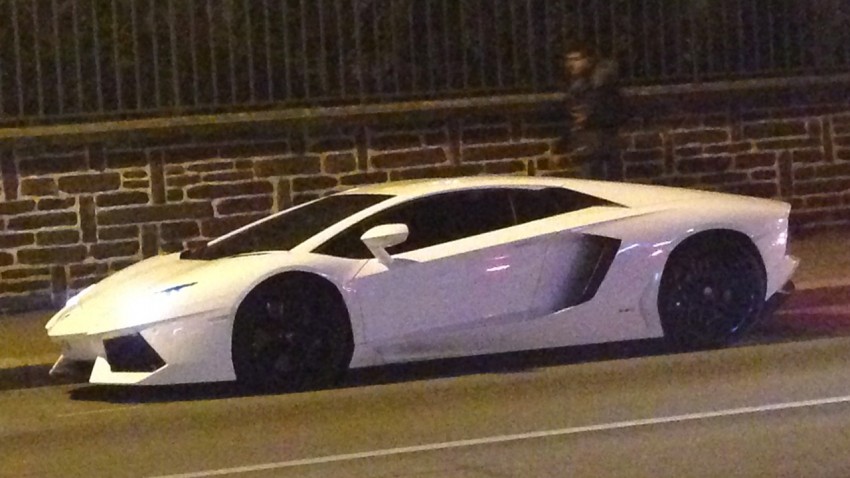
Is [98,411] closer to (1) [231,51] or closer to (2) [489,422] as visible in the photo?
(2) [489,422]

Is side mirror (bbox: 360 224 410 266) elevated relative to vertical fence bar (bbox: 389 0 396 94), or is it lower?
lower

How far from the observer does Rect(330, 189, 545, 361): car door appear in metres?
10.0

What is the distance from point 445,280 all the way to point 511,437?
2.17m

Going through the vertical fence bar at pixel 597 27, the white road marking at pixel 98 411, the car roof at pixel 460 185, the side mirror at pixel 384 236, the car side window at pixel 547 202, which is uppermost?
the vertical fence bar at pixel 597 27

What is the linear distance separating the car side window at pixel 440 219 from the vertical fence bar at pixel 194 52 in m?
5.07

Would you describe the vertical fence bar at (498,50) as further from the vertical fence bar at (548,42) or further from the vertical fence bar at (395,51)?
the vertical fence bar at (395,51)

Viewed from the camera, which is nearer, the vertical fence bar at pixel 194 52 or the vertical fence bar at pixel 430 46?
the vertical fence bar at pixel 194 52

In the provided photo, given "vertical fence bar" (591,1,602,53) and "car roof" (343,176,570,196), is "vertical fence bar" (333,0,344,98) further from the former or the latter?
"car roof" (343,176,570,196)

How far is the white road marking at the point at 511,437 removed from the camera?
766 cm

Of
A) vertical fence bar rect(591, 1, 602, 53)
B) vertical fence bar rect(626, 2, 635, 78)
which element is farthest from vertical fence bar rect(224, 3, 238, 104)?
vertical fence bar rect(626, 2, 635, 78)

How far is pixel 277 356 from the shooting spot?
981 cm

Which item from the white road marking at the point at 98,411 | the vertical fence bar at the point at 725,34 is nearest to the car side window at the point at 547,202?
the white road marking at the point at 98,411

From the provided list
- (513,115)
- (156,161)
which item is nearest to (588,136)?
(513,115)

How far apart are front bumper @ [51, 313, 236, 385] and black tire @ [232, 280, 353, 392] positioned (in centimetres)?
11
